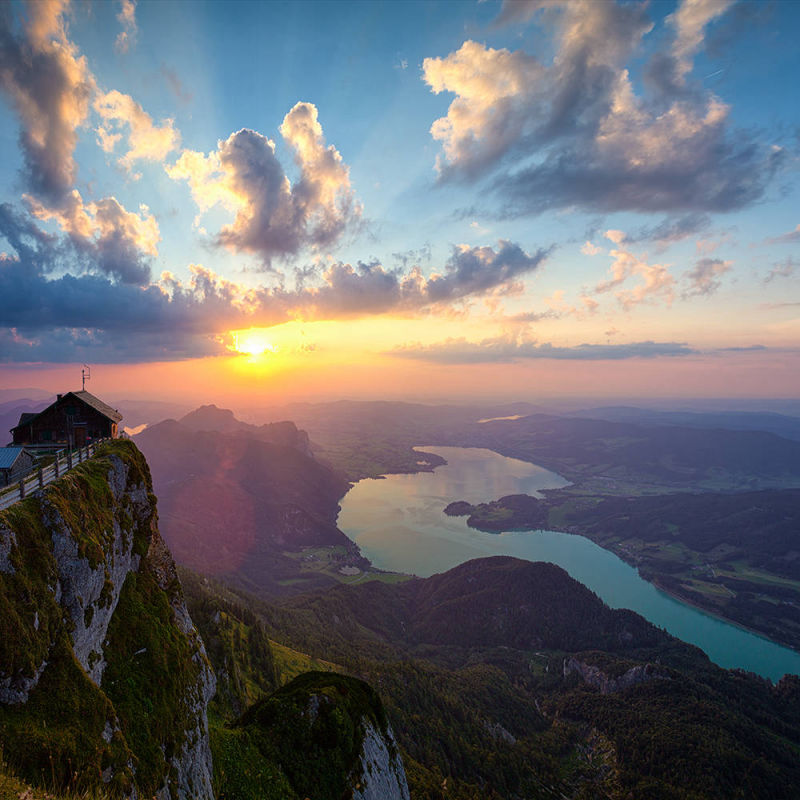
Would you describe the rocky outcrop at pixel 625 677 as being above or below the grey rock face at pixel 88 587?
below

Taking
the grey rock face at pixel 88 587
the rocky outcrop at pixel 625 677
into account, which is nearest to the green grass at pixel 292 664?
the grey rock face at pixel 88 587

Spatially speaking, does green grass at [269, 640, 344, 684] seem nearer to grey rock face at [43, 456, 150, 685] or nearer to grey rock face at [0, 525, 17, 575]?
grey rock face at [43, 456, 150, 685]

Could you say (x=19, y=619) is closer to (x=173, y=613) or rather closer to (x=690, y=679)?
(x=173, y=613)

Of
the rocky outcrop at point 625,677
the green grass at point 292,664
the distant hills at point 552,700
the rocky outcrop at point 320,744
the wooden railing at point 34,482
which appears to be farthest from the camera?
the rocky outcrop at point 625,677

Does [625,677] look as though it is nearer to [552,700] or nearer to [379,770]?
[552,700]

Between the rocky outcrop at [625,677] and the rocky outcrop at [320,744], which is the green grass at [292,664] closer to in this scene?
the rocky outcrop at [320,744]

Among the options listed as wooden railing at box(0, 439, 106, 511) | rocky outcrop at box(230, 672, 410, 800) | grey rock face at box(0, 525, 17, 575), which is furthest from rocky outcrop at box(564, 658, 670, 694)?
grey rock face at box(0, 525, 17, 575)

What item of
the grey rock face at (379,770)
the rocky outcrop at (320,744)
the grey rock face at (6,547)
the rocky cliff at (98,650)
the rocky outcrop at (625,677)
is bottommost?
the rocky outcrop at (625,677)

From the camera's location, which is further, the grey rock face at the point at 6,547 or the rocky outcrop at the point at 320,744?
the rocky outcrop at the point at 320,744
